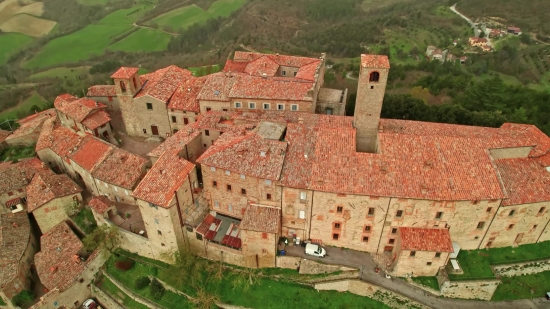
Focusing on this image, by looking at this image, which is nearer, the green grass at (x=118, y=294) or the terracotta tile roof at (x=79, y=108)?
the green grass at (x=118, y=294)

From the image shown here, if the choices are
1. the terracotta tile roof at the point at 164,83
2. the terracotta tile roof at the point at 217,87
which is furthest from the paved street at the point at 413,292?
the terracotta tile roof at the point at 164,83

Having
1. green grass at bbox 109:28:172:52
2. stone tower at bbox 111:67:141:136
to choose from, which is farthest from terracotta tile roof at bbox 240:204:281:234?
green grass at bbox 109:28:172:52

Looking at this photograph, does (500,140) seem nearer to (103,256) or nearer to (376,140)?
(376,140)

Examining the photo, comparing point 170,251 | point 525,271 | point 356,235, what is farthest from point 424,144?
point 170,251

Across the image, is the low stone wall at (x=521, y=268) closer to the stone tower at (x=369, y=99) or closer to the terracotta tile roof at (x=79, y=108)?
the stone tower at (x=369, y=99)

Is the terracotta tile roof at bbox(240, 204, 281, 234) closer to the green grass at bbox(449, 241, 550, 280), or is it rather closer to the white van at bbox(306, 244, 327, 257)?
the white van at bbox(306, 244, 327, 257)

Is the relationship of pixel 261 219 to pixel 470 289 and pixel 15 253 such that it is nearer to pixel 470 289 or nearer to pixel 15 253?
A: pixel 470 289

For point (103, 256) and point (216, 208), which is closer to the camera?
point (216, 208)
